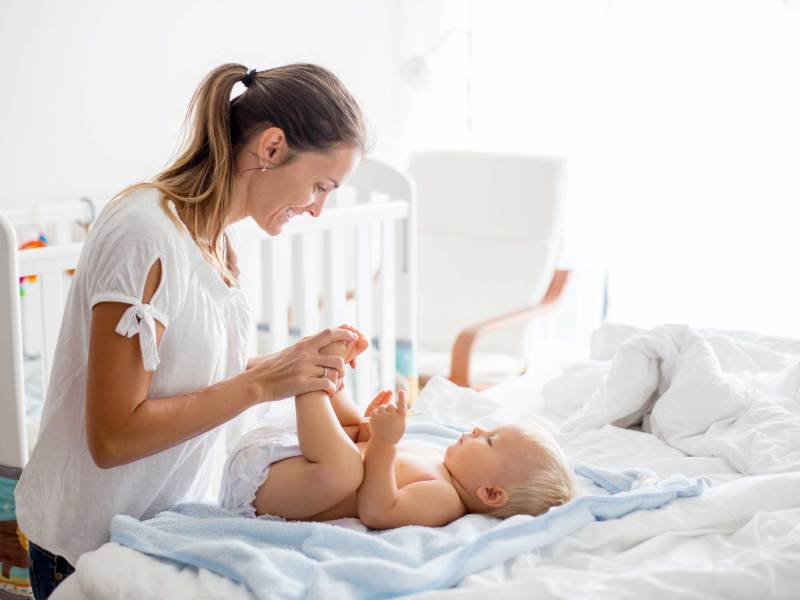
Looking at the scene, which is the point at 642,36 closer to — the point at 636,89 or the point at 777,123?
the point at 636,89

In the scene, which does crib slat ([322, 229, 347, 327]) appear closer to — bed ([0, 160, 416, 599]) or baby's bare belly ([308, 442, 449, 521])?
bed ([0, 160, 416, 599])

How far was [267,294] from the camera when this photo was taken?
2.25m

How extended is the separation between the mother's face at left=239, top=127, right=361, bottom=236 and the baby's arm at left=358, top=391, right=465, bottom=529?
1.02 ft

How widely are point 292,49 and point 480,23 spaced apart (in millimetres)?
823

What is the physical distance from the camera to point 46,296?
5.69ft

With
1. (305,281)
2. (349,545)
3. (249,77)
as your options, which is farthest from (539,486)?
(305,281)

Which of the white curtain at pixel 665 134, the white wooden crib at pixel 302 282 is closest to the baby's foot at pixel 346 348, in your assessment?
the white wooden crib at pixel 302 282

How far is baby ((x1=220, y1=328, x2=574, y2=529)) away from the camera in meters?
1.35

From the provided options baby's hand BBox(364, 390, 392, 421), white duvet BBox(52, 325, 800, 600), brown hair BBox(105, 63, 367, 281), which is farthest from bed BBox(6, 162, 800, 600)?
brown hair BBox(105, 63, 367, 281)

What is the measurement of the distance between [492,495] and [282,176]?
57 centimetres

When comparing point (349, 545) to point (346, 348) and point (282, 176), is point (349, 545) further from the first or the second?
point (282, 176)

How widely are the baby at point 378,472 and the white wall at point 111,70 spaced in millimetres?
1292

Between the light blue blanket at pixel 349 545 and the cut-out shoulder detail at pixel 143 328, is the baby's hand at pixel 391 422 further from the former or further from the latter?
the cut-out shoulder detail at pixel 143 328

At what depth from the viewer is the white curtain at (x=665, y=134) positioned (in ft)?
→ 11.7
